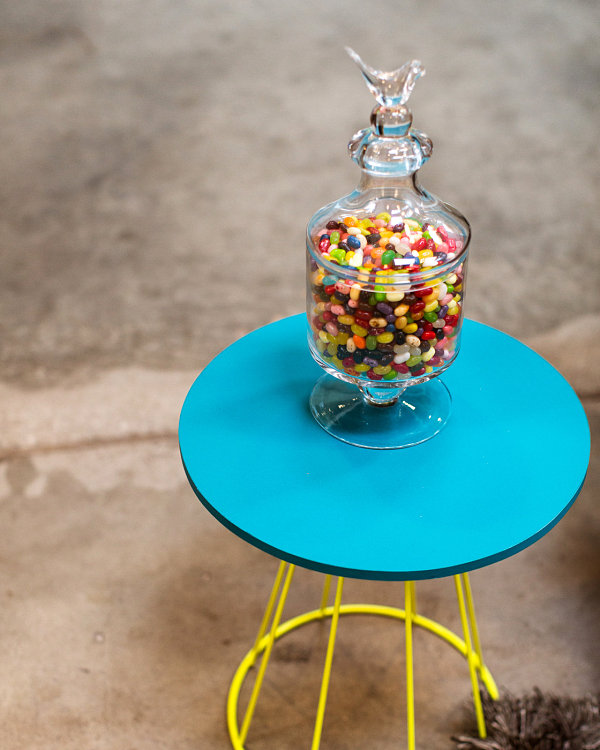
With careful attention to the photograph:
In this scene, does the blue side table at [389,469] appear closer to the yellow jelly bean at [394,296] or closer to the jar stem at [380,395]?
the jar stem at [380,395]

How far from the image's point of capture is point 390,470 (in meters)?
1.39

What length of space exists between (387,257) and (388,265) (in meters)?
0.01

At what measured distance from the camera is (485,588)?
2.15 m

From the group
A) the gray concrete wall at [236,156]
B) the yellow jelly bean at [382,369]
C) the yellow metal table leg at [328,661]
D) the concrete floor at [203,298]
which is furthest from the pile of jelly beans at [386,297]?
the gray concrete wall at [236,156]

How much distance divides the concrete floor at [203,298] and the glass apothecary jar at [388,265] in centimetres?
96

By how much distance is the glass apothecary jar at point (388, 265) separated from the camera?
127cm

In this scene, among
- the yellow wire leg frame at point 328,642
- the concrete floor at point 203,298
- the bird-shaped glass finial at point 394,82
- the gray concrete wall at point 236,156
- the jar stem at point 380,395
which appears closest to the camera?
the bird-shaped glass finial at point 394,82

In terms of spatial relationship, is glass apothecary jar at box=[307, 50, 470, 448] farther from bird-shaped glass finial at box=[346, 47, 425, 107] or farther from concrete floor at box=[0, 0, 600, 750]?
concrete floor at box=[0, 0, 600, 750]

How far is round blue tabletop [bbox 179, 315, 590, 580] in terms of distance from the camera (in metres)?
1.26

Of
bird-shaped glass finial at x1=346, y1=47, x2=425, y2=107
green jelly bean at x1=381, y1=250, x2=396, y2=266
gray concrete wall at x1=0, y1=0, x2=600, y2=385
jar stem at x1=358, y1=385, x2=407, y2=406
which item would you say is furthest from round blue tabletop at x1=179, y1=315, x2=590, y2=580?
gray concrete wall at x1=0, y1=0, x2=600, y2=385

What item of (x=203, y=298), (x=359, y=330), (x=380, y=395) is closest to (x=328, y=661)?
(x=380, y=395)

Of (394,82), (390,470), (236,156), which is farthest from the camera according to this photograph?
(236,156)

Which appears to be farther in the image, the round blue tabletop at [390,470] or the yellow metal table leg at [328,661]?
the yellow metal table leg at [328,661]

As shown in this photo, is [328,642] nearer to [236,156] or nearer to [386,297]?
[386,297]
